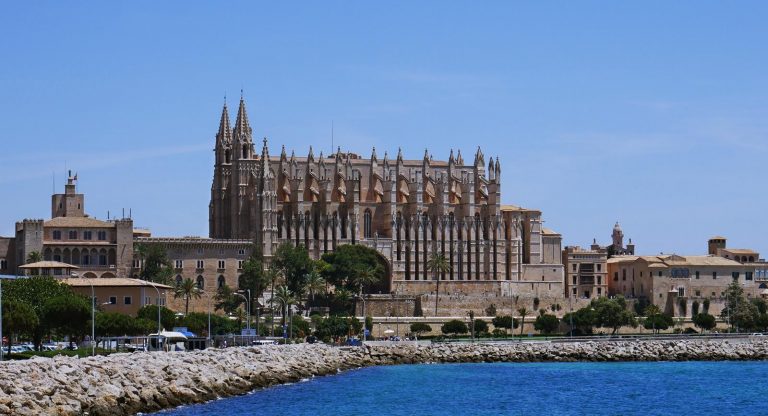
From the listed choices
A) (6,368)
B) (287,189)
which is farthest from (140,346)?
(287,189)

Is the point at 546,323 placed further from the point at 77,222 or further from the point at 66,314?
the point at 66,314

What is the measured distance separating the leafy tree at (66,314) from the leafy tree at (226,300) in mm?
41765

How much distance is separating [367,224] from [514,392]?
6595 cm

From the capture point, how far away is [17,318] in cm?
6575

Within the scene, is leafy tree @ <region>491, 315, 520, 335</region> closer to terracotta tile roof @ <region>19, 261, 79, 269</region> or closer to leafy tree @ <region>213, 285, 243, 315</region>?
leafy tree @ <region>213, 285, 243, 315</region>

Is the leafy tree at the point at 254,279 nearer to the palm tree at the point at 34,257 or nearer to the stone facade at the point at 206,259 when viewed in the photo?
the stone facade at the point at 206,259

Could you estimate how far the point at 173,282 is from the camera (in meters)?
119

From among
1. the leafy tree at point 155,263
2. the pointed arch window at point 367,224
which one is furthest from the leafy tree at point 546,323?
the leafy tree at point 155,263

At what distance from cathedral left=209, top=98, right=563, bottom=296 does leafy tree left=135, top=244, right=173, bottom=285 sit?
9562 millimetres

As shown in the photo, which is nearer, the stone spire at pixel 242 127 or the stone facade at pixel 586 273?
the stone spire at pixel 242 127

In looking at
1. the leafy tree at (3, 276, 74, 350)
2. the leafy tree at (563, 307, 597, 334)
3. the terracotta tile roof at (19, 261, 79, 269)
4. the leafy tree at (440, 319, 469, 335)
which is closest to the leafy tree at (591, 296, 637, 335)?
the leafy tree at (563, 307, 597, 334)

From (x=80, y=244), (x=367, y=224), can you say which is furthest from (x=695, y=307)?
(x=80, y=244)

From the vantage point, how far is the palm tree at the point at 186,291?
117312 millimetres

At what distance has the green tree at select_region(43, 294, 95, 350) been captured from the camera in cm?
7238
